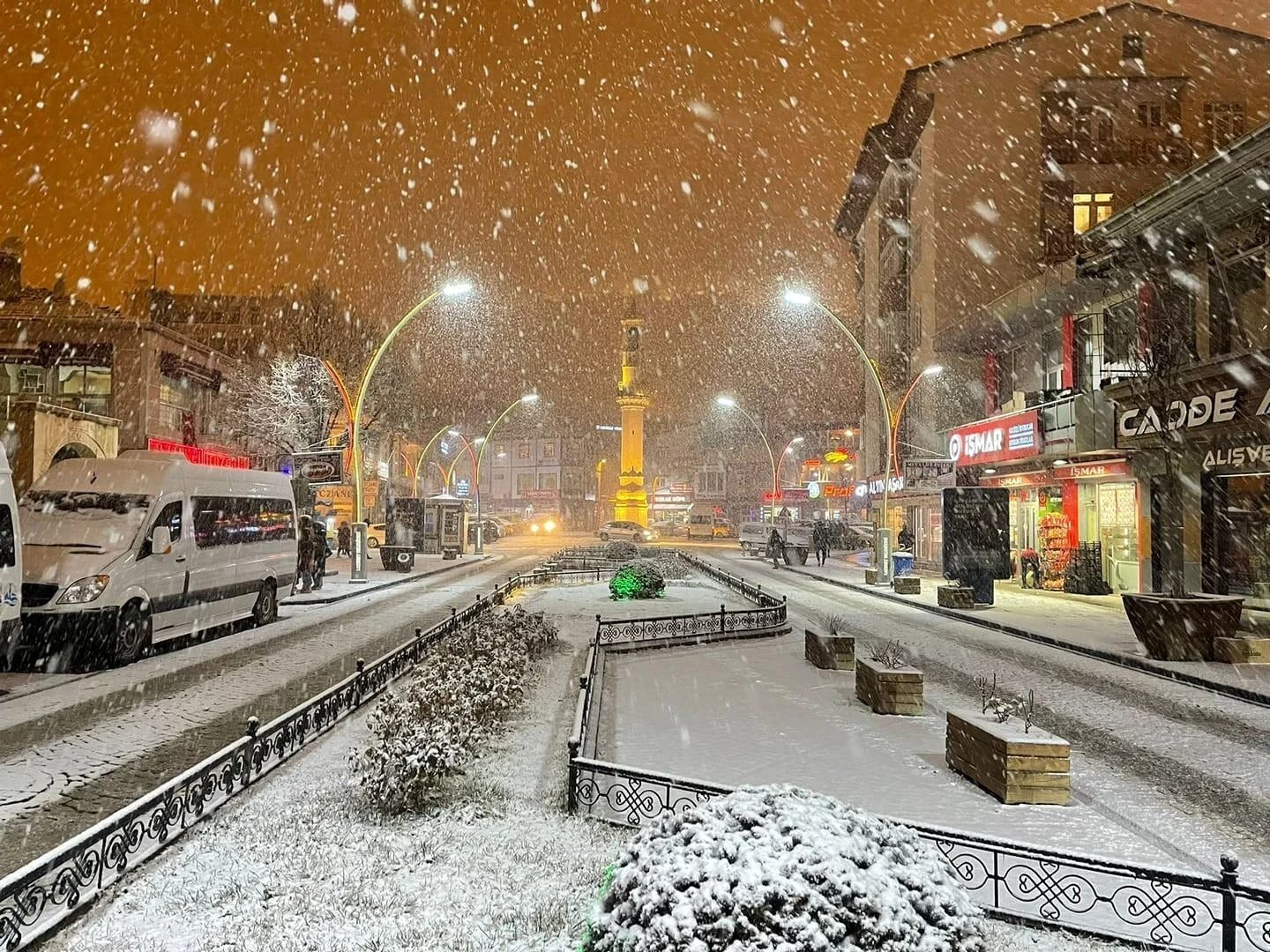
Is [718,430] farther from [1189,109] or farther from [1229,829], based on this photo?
[1229,829]

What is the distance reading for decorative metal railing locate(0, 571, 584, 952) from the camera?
445cm

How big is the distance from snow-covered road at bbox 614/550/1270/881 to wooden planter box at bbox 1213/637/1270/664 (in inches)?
60.3

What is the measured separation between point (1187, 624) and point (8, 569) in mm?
16401

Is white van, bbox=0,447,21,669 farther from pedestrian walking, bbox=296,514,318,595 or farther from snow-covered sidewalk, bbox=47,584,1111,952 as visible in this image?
pedestrian walking, bbox=296,514,318,595

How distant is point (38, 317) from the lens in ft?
112

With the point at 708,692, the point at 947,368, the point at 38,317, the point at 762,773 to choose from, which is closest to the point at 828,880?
the point at 762,773

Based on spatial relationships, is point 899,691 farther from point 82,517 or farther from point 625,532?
point 625,532

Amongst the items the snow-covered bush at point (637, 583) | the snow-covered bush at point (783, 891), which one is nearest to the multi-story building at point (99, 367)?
the snow-covered bush at point (637, 583)

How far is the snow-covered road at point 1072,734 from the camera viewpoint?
21.5 ft

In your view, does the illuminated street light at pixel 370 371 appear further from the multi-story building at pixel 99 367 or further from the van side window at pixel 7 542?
the van side window at pixel 7 542

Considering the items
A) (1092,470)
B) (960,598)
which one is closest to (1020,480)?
(1092,470)

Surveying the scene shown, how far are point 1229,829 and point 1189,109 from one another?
1580 inches

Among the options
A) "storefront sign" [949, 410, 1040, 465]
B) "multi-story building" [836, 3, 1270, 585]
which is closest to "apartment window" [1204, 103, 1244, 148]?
"multi-story building" [836, 3, 1270, 585]

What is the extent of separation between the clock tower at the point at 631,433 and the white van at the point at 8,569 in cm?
6071
